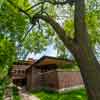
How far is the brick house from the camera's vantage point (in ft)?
71.5

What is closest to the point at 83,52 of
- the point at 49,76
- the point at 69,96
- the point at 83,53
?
the point at 83,53

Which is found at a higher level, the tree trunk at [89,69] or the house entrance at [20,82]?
the tree trunk at [89,69]

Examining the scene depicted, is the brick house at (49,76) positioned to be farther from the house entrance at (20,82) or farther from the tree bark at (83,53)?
the tree bark at (83,53)

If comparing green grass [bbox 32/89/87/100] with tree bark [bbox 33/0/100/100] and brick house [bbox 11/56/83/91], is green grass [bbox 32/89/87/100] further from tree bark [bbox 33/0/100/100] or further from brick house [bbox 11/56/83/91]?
tree bark [bbox 33/0/100/100]

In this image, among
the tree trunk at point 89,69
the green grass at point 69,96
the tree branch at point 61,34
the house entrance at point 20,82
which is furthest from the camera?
the house entrance at point 20,82

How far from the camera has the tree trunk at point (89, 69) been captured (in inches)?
345

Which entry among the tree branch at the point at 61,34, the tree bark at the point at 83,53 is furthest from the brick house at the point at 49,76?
the tree bark at the point at 83,53

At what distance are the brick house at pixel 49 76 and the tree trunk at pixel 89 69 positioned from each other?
12094 millimetres

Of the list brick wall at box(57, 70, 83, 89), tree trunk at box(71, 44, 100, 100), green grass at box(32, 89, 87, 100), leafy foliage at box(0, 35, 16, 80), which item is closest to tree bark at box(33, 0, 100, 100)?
tree trunk at box(71, 44, 100, 100)

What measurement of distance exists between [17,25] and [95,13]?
3.71 meters

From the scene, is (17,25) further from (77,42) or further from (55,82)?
(55,82)

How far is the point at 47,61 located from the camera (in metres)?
30.7

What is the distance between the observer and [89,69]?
8969 millimetres

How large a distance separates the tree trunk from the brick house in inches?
476
